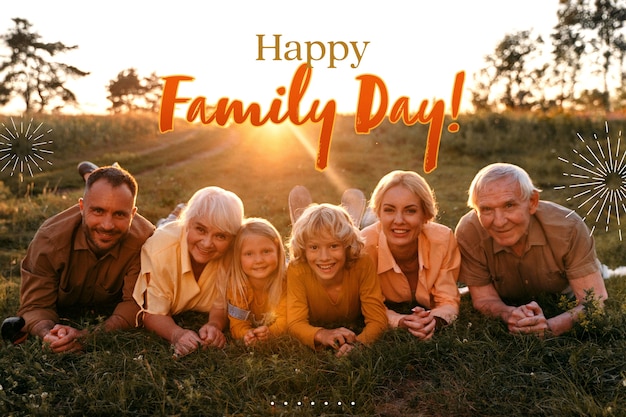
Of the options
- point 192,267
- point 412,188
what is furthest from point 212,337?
point 412,188

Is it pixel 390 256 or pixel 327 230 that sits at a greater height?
pixel 327 230

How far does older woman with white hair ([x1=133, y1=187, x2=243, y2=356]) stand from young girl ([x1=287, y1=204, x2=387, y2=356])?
63cm

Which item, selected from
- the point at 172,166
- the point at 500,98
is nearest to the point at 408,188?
the point at 172,166

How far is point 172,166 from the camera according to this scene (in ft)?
52.4

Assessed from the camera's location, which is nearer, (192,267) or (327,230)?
(327,230)

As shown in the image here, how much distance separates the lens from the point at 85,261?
5.26 m

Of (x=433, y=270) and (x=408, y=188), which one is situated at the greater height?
(x=408, y=188)

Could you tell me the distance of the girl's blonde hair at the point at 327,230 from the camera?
4629 mm

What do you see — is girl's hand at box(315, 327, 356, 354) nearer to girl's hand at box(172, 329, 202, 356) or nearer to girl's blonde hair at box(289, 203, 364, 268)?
girl's blonde hair at box(289, 203, 364, 268)

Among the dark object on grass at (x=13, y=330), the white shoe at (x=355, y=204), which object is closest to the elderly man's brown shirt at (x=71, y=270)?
the dark object on grass at (x=13, y=330)

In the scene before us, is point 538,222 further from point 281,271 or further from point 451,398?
point 281,271

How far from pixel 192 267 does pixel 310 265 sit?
44.5 inches

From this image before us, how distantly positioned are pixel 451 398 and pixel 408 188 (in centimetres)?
178

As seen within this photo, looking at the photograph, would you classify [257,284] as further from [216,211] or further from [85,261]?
[85,261]
